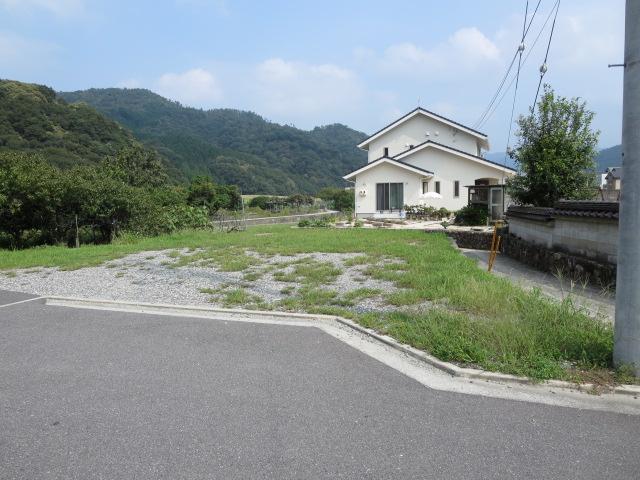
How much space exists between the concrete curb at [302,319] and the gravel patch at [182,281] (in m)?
0.32

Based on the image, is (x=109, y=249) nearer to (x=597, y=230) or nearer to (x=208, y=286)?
(x=208, y=286)

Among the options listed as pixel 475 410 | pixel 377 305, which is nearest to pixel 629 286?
pixel 475 410

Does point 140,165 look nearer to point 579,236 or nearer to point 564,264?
point 564,264

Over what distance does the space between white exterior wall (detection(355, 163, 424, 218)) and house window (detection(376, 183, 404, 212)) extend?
19cm

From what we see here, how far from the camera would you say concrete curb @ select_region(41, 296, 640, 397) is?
3.70m

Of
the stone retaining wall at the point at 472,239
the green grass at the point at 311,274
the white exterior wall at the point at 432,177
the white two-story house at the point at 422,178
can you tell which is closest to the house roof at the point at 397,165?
the white two-story house at the point at 422,178

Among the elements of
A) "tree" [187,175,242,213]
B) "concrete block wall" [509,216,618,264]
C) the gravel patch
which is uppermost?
"tree" [187,175,242,213]

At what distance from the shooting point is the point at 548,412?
3307mm

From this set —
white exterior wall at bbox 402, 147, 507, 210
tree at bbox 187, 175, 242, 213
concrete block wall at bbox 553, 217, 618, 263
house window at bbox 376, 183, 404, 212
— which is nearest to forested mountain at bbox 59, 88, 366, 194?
tree at bbox 187, 175, 242, 213

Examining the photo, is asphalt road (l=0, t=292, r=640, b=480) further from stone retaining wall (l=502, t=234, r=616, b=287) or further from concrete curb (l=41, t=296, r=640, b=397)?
stone retaining wall (l=502, t=234, r=616, b=287)

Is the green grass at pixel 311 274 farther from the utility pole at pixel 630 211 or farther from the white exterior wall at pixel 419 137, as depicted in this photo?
the white exterior wall at pixel 419 137

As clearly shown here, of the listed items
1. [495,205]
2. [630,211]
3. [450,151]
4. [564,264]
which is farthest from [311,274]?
[450,151]

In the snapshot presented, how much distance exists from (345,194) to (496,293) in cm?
4489

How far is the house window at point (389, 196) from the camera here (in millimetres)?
27062
